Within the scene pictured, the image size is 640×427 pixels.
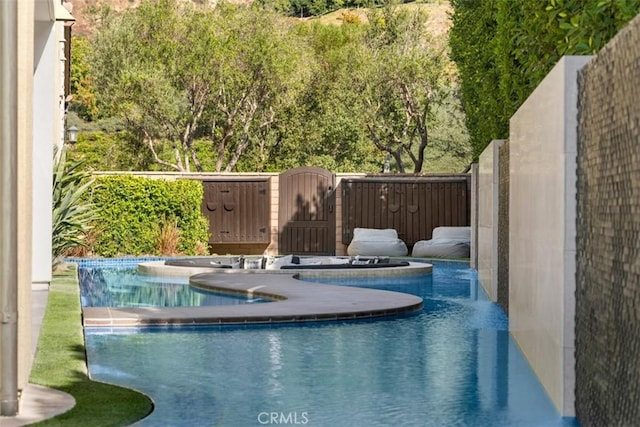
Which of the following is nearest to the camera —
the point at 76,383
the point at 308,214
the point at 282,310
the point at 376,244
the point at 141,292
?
the point at 76,383

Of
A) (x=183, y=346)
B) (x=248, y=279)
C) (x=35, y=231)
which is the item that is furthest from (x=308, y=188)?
(x=183, y=346)

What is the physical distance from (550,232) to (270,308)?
533cm

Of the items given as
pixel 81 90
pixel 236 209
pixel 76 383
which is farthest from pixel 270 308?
pixel 81 90

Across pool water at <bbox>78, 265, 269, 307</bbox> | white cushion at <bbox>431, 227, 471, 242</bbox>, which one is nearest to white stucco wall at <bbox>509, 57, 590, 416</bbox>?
pool water at <bbox>78, 265, 269, 307</bbox>

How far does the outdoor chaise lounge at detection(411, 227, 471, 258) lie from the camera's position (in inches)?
933

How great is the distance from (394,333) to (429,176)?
14.8m

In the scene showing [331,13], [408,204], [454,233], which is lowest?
[454,233]

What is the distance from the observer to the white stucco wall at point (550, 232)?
622cm

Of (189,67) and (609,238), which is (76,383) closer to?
(609,238)

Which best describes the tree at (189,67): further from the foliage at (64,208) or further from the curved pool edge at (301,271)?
the foliage at (64,208)

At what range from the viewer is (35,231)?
11.6 metres

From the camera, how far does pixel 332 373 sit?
8070mm

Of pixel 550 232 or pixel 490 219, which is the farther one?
pixel 490 219

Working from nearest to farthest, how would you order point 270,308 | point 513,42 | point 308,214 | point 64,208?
point 270,308 < point 513,42 < point 64,208 < point 308,214
